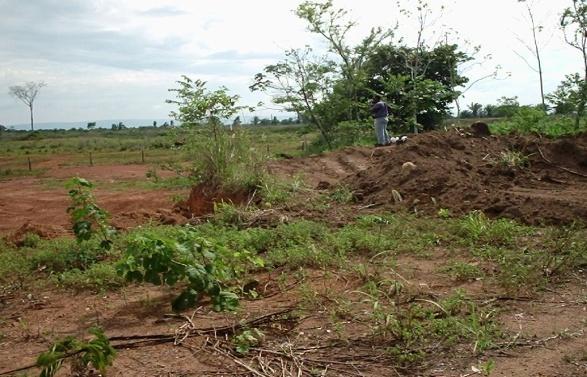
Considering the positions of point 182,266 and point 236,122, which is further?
point 236,122

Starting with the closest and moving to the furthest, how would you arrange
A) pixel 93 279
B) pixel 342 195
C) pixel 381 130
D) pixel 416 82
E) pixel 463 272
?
pixel 463 272 < pixel 93 279 < pixel 342 195 < pixel 381 130 < pixel 416 82

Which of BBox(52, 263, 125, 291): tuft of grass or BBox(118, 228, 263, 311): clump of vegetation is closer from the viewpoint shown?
BBox(118, 228, 263, 311): clump of vegetation

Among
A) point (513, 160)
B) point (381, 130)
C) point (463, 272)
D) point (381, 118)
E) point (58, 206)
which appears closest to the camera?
point (463, 272)

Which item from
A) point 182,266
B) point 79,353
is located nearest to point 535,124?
point 182,266

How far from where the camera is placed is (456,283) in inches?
190

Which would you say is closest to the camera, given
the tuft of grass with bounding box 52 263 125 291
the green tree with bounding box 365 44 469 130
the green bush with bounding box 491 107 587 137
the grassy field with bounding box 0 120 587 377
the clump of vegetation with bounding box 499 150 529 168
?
the grassy field with bounding box 0 120 587 377

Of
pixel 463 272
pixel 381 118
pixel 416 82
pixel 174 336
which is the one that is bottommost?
pixel 174 336

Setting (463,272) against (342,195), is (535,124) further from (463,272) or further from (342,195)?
(463,272)

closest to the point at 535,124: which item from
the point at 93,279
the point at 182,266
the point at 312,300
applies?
the point at 312,300

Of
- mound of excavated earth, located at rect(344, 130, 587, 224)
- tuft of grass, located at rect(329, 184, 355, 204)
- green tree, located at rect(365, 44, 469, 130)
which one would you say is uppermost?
green tree, located at rect(365, 44, 469, 130)

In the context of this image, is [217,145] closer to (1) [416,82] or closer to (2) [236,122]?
(2) [236,122]

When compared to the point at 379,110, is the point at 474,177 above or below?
below

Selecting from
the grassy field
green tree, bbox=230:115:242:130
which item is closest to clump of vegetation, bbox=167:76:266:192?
green tree, bbox=230:115:242:130

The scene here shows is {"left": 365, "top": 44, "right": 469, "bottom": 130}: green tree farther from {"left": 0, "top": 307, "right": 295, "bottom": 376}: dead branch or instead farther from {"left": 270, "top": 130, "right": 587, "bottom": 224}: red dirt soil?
{"left": 0, "top": 307, "right": 295, "bottom": 376}: dead branch
